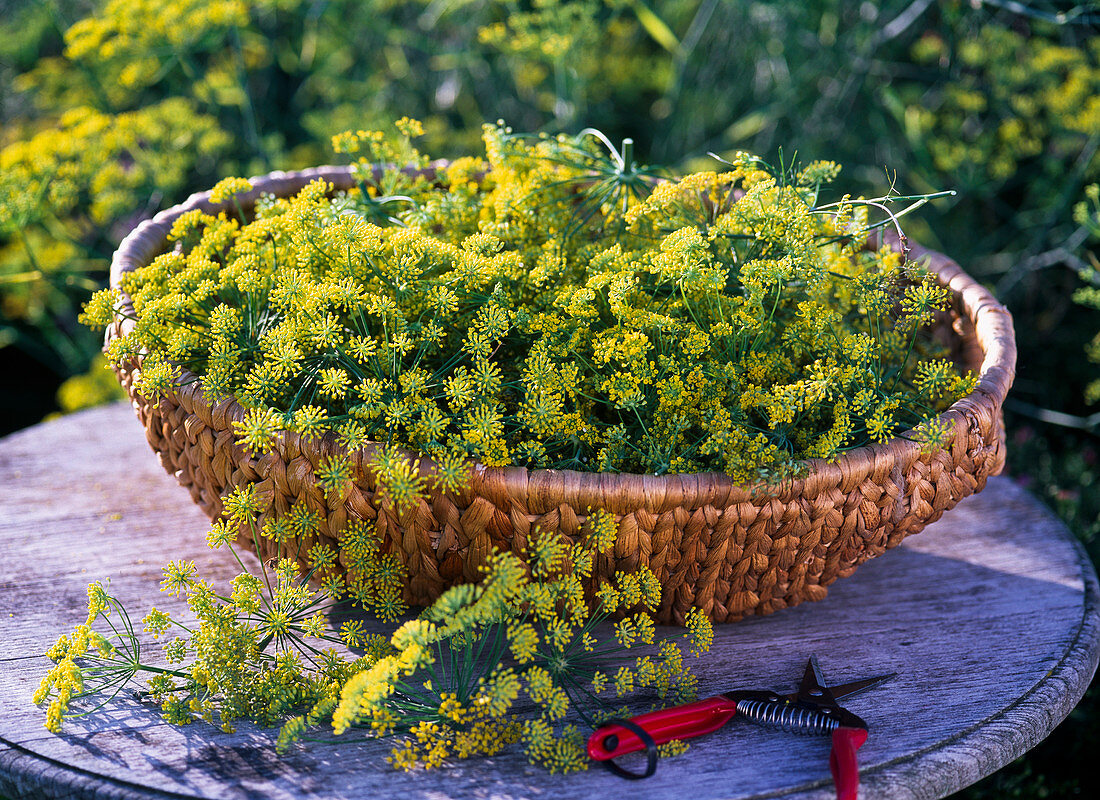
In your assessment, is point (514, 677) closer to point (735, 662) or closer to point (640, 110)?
point (735, 662)

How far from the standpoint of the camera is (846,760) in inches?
27.2

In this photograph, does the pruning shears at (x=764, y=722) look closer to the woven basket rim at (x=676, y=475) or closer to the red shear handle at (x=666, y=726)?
the red shear handle at (x=666, y=726)

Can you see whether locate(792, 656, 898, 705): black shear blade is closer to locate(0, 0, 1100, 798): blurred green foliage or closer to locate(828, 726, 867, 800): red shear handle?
locate(828, 726, 867, 800): red shear handle

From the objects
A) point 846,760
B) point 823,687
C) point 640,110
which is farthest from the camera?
point 640,110

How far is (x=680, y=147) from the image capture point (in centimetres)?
235

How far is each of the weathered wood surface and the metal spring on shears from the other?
0.4 inches

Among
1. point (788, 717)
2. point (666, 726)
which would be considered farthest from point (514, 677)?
point (788, 717)

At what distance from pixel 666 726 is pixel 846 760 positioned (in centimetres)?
14

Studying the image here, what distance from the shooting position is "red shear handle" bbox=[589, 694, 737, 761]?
71 centimetres

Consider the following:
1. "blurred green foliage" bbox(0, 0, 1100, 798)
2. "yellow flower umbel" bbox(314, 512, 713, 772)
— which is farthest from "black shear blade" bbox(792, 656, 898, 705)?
"blurred green foliage" bbox(0, 0, 1100, 798)

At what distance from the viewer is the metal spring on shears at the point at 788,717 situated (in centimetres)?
75

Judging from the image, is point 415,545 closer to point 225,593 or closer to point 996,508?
point 225,593

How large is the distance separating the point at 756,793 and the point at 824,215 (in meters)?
0.52

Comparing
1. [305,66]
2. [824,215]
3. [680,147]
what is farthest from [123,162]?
[824,215]
